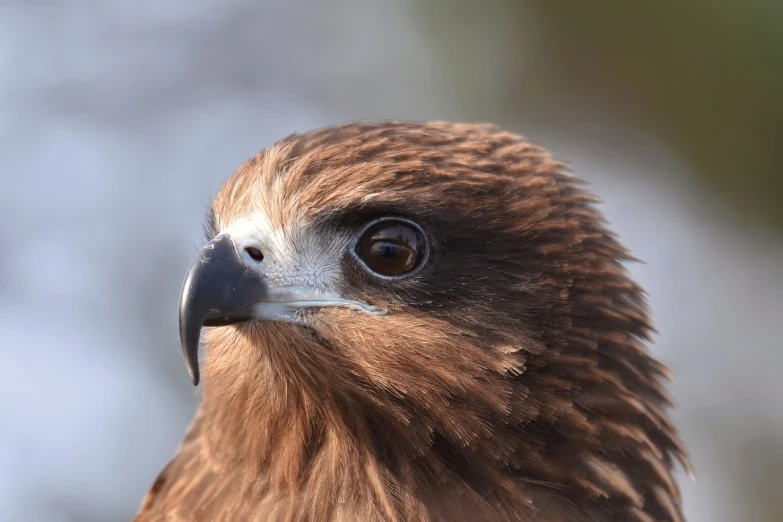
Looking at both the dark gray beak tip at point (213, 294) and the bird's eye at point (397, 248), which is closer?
the dark gray beak tip at point (213, 294)

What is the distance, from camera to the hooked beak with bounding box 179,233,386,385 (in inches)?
105

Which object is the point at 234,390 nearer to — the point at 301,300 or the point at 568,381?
the point at 301,300

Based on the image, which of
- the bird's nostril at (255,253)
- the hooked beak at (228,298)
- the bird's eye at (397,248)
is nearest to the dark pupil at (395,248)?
the bird's eye at (397,248)

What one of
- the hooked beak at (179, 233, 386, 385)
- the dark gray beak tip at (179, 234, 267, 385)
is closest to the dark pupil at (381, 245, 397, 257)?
the hooked beak at (179, 233, 386, 385)

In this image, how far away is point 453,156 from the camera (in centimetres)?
297

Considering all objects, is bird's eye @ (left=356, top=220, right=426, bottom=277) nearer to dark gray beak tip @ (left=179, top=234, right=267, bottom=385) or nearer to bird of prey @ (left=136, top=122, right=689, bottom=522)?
bird of prey @ (left=136, top=122, right=689, bottom=522)

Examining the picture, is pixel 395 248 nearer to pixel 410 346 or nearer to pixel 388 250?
pixel 388 250

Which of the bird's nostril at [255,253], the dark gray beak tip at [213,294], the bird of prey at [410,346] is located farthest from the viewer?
the bird's nostril at [255,253]

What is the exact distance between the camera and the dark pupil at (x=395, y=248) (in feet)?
9.36

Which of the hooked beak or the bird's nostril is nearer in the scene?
the hooked beak

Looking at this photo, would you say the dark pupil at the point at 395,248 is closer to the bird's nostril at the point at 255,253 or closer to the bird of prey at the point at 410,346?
the bird of prey at the point at 410,346

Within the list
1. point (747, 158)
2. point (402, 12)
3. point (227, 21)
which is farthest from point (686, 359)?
point (227, 21)

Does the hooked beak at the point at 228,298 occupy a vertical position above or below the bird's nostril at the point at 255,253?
below

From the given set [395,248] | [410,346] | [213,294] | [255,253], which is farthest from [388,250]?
[213,294]
